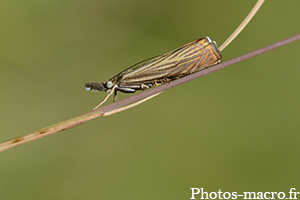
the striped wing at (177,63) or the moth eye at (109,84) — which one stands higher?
the striped wing at (177,63)

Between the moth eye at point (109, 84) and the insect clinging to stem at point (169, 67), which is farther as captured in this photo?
the moth eye at point (109, 84)

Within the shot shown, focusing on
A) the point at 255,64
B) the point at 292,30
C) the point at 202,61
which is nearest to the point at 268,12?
the point at 292,30

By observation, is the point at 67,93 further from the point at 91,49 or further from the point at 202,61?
the point at 202,61

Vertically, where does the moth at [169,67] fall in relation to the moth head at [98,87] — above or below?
above

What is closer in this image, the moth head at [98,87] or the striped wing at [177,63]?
the striped wing at [177,63]

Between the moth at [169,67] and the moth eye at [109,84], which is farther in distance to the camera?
the moth eye at [109,84]

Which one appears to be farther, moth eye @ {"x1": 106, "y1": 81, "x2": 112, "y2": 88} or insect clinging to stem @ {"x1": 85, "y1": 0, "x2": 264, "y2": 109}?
moth eye @ {"x1": 106, "y1": 81, "x2": 112, "y2": 88}

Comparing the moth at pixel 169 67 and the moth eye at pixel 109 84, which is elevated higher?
the moth at pixel 169 67
